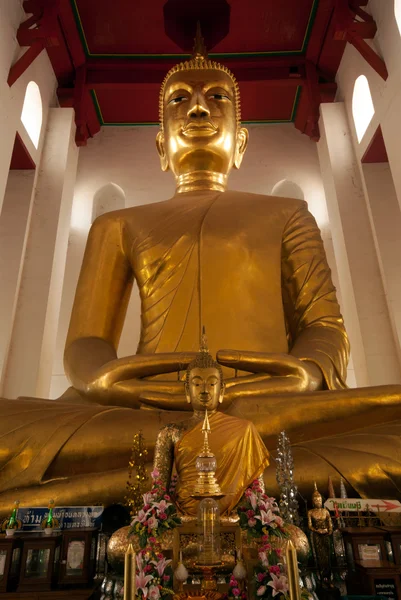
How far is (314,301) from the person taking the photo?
2.83m

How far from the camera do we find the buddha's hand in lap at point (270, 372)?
7.06 feet

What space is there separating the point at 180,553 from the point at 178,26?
4735 millimetres

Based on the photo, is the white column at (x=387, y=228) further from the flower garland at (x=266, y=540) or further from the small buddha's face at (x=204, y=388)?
Result: the flower garland at (x=266, y=540)

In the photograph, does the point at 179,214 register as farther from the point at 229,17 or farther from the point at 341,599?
the point at 229,17

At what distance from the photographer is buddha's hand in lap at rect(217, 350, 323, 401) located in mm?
2152

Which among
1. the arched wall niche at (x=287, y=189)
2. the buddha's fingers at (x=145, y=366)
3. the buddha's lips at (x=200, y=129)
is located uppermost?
the arched wall niche at (x=287, y=189)

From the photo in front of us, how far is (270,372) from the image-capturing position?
2232 mm

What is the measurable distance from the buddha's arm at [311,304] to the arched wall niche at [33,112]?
8.66 feet

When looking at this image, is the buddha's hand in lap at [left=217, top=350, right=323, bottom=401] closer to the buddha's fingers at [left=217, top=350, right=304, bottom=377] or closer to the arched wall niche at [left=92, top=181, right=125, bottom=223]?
the buddha's fingers at [left=217, top=350, right=304, bottom=377]

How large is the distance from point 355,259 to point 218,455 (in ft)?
10.3

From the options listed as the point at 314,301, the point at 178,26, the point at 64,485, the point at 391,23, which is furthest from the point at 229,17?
the point at 64,485

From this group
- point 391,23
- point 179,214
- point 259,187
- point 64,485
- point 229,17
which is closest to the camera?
point 64,485

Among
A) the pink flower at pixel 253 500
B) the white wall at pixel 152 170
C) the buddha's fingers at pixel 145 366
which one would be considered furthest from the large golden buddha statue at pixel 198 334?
the white wall at pixel 152 170

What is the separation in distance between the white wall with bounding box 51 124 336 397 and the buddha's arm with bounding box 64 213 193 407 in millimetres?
1754
